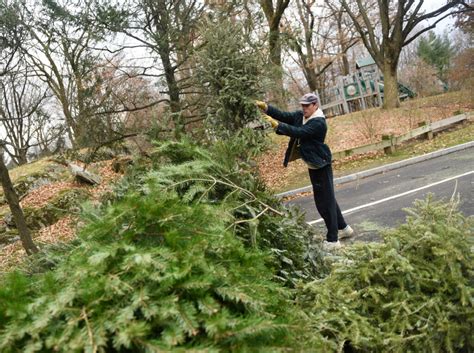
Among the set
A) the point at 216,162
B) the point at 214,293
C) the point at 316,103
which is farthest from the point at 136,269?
the point at 316,103

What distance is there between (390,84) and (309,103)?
616 inches

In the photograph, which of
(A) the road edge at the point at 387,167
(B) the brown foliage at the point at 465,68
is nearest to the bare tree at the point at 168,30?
(A) the road edge at the point at 387,167

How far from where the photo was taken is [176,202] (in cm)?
172

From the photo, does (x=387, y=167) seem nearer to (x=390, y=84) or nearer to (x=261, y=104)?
(x=261, y=104)

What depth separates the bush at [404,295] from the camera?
6.52 feet

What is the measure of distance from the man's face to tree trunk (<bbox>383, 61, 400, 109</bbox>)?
1540cm

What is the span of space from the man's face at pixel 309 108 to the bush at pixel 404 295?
2383 millimetres

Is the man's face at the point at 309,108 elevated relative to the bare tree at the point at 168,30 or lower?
lower

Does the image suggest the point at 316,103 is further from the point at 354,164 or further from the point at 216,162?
the point at 354,164

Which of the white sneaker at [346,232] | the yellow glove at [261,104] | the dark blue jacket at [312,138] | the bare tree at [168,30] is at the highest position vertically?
the bare tree at [168,30]

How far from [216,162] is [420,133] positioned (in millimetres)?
11148

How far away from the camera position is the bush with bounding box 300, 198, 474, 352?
199 centimetres

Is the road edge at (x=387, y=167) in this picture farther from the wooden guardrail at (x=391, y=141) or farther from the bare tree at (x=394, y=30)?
the bare tree at (x=394, y=30)

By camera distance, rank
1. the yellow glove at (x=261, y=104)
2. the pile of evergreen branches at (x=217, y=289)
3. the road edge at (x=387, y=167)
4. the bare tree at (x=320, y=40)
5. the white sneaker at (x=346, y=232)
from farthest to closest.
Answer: the bare tree at (x=320, y=40)
the road edge at (x=387, y=167)
the white sneaker at (x=346, y=232)
the yellow glove at (x=261, y=104)
the pile of evergreen branches at (x=217, y=289)
